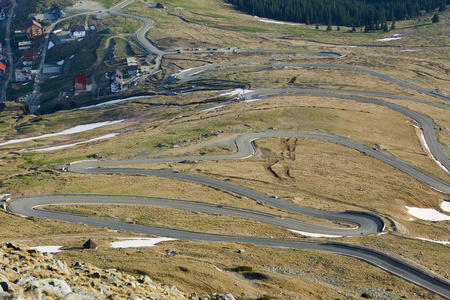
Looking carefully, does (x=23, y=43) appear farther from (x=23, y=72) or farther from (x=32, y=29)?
(x=23, y=72)

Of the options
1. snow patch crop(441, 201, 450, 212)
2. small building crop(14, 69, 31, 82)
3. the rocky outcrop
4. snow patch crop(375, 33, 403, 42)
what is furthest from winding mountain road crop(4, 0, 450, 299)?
snow patch crop(375, 33, 403, 42)

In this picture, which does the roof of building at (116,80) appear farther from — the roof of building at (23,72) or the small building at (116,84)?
the roof of building at (23,72)

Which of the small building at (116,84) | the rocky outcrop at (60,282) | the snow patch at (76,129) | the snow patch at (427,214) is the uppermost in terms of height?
the small building at (116,84)

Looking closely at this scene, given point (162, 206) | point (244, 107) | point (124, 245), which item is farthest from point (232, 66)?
point (124, 245)

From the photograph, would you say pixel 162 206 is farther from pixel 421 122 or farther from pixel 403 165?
pixel 421 122

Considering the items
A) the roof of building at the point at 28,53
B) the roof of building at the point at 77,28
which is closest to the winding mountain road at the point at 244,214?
the roof of building at the point at 28,53
